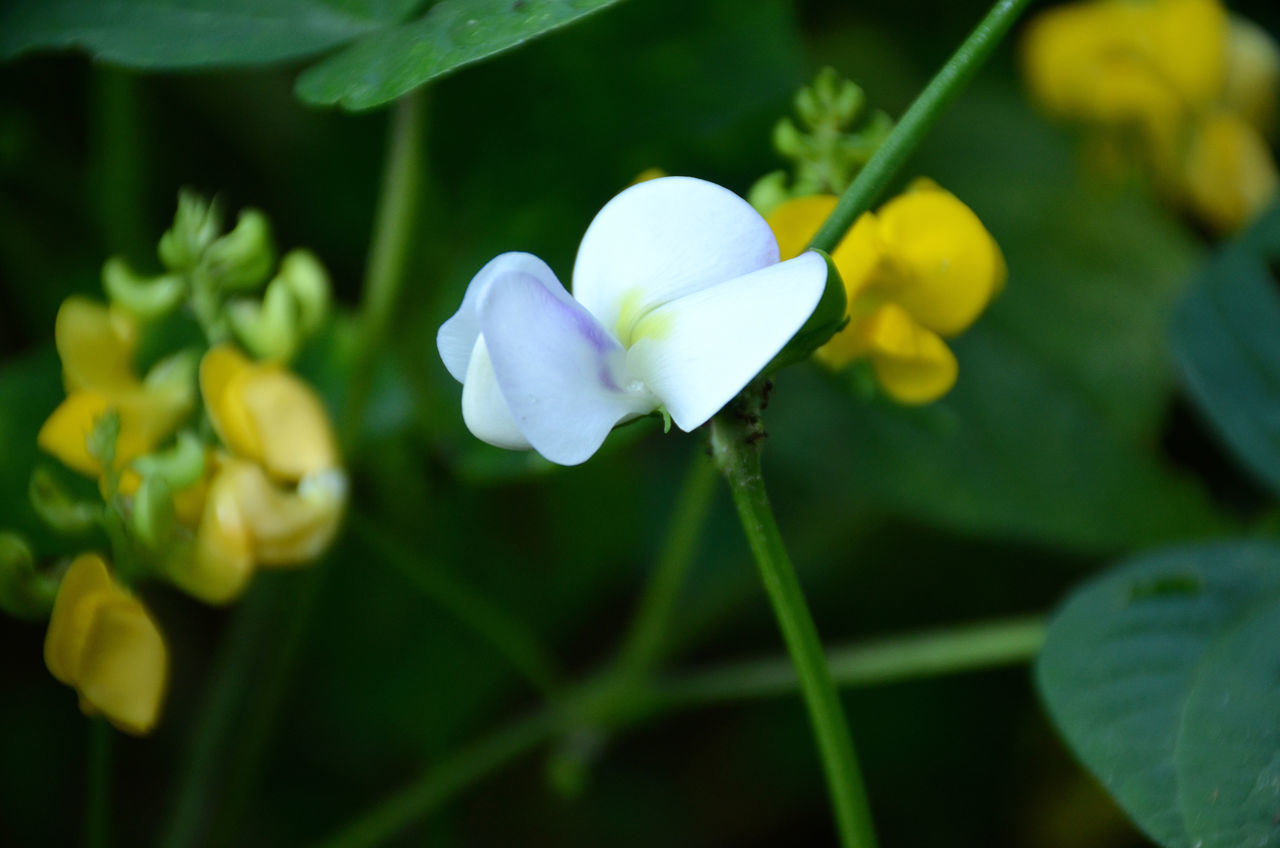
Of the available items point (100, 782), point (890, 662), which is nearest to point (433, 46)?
point (100, 782)

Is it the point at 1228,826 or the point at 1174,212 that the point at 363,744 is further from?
the point at 1174,212

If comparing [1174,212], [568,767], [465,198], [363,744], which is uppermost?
[465,198]

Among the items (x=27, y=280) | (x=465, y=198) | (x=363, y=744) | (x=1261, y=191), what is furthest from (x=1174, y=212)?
(x=27, y=280)

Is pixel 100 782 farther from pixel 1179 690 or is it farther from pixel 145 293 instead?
pixel 1179 690

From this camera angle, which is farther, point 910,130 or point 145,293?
point 145,293

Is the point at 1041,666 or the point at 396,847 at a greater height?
the point at 1041,666

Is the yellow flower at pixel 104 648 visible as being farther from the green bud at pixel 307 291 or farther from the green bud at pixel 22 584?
the green bud at pixel 307 291

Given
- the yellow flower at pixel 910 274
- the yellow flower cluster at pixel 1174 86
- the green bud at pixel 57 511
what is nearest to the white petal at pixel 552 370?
the yellow flower at pixel 910 274
